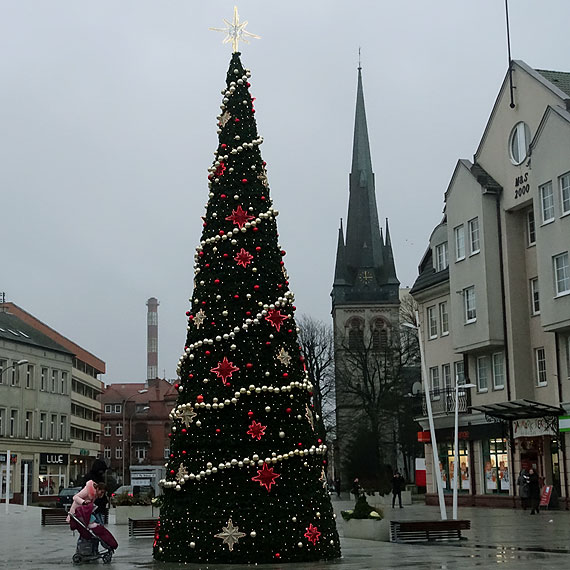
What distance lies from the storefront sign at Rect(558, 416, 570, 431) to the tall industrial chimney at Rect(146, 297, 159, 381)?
11621cm

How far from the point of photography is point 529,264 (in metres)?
42.1

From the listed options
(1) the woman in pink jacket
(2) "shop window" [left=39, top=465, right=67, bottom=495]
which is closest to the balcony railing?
(1) the woman in pink jacket

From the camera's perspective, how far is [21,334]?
248 feet

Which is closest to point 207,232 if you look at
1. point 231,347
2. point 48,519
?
point 231,347

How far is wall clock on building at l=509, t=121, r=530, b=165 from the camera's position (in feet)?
136

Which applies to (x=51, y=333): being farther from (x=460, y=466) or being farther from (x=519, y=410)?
(x=519, y=410)

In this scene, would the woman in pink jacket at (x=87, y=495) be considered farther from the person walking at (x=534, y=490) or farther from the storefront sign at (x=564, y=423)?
the storefront sign at (x=564, y=423)

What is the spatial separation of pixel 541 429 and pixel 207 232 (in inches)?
1060

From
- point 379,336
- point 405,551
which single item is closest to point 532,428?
point 405,551

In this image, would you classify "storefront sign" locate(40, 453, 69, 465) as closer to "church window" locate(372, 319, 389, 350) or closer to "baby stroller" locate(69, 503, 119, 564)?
"church window" locate(372, 319, 389, 350)

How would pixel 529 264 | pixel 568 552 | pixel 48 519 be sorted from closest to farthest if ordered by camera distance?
pixel 568 552, pixel 48 519, pixel 529 264

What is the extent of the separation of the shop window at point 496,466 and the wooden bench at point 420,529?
2188 centimetres

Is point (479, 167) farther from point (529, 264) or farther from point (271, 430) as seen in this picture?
point (271, 430)

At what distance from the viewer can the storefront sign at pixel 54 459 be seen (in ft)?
248
